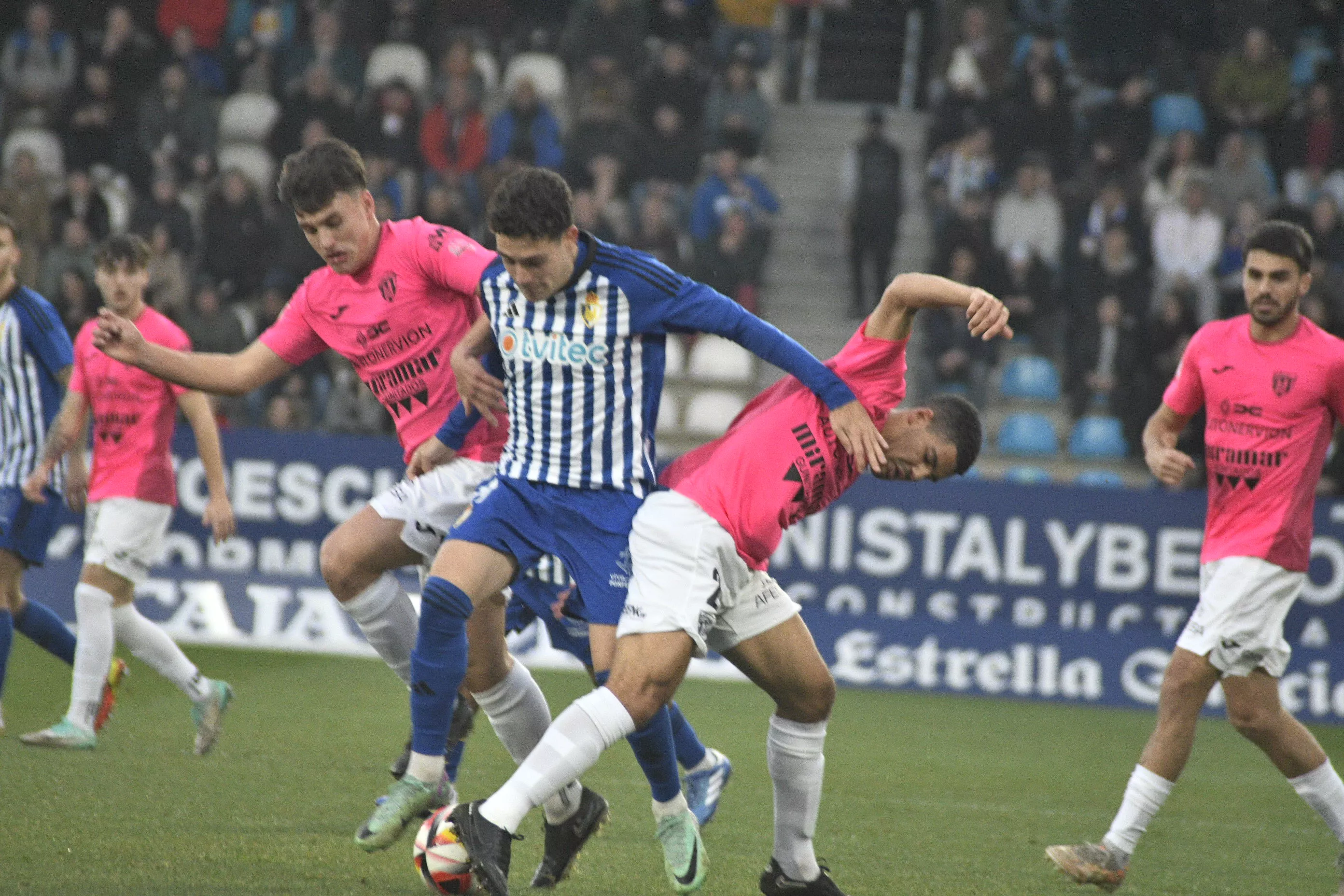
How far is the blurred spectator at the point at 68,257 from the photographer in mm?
13750

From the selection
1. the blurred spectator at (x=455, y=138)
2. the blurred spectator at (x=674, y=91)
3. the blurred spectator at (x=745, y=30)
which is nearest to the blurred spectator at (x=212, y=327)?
the blurred spectator at (x=455, y=138)

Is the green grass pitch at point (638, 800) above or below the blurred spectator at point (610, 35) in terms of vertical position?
below

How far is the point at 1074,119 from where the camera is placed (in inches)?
577

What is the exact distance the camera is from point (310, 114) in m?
14.8

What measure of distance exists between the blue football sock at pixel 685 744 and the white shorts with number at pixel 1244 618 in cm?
171

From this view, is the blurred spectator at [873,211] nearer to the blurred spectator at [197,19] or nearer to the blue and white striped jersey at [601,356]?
the blurred spectator at [197,19]

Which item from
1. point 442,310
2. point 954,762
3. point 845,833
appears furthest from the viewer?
point 954,762

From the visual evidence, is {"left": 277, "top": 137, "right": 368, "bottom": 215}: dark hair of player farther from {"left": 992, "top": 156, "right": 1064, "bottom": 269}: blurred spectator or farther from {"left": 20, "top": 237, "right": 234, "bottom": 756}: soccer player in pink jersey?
{"left": 992, "top": 156, "right": 1064, "bottom": 269}: blurred spectator

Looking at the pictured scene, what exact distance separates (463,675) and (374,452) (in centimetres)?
633

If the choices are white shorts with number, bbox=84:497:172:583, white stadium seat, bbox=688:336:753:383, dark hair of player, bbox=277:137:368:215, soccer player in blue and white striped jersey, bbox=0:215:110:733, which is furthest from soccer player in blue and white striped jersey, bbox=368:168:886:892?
white stadium seat, bbox=688:336:753:383

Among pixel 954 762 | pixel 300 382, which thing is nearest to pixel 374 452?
pixel 300 382

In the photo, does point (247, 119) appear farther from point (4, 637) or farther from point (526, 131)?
point (4, 637)

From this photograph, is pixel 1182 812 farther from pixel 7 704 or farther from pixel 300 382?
pixel 300 382

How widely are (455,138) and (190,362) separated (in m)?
10.5
